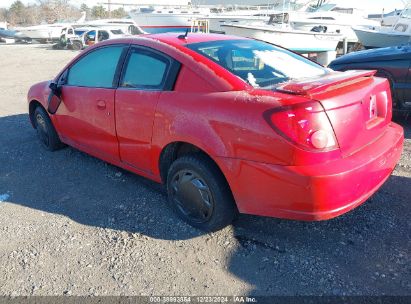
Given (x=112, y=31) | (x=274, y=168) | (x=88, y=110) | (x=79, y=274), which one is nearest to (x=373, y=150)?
(x=274, y=168)

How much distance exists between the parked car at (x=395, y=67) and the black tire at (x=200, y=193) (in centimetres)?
386

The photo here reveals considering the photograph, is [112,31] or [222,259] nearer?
[222,259]

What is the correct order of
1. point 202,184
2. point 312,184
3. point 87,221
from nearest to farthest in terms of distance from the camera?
1. point 312,184
2. point 202,184
3. point 87,221

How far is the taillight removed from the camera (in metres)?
2.32

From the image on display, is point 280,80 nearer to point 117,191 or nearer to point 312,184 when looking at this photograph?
point 312,184

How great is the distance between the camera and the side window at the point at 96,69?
12.0 ft

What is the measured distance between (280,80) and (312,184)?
1031mm

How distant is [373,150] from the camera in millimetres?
2682

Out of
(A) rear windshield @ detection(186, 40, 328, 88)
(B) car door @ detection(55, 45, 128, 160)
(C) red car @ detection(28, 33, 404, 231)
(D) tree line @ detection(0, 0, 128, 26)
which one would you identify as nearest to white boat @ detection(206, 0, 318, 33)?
(B) car door @ detection(55, 45, 128, 160)

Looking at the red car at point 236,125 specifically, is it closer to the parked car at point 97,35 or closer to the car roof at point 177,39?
the car roof at point 177,39

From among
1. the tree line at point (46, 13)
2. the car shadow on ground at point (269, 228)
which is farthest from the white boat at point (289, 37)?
the tree line at point (46, 13)

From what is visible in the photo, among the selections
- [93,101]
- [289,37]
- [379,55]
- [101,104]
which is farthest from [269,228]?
[289,37]

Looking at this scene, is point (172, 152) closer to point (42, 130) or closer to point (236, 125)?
point (236, 125)

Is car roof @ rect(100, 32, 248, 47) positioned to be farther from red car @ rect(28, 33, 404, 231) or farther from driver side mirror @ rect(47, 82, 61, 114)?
driver side mirror @ rect(47, 82, 61, 114)
